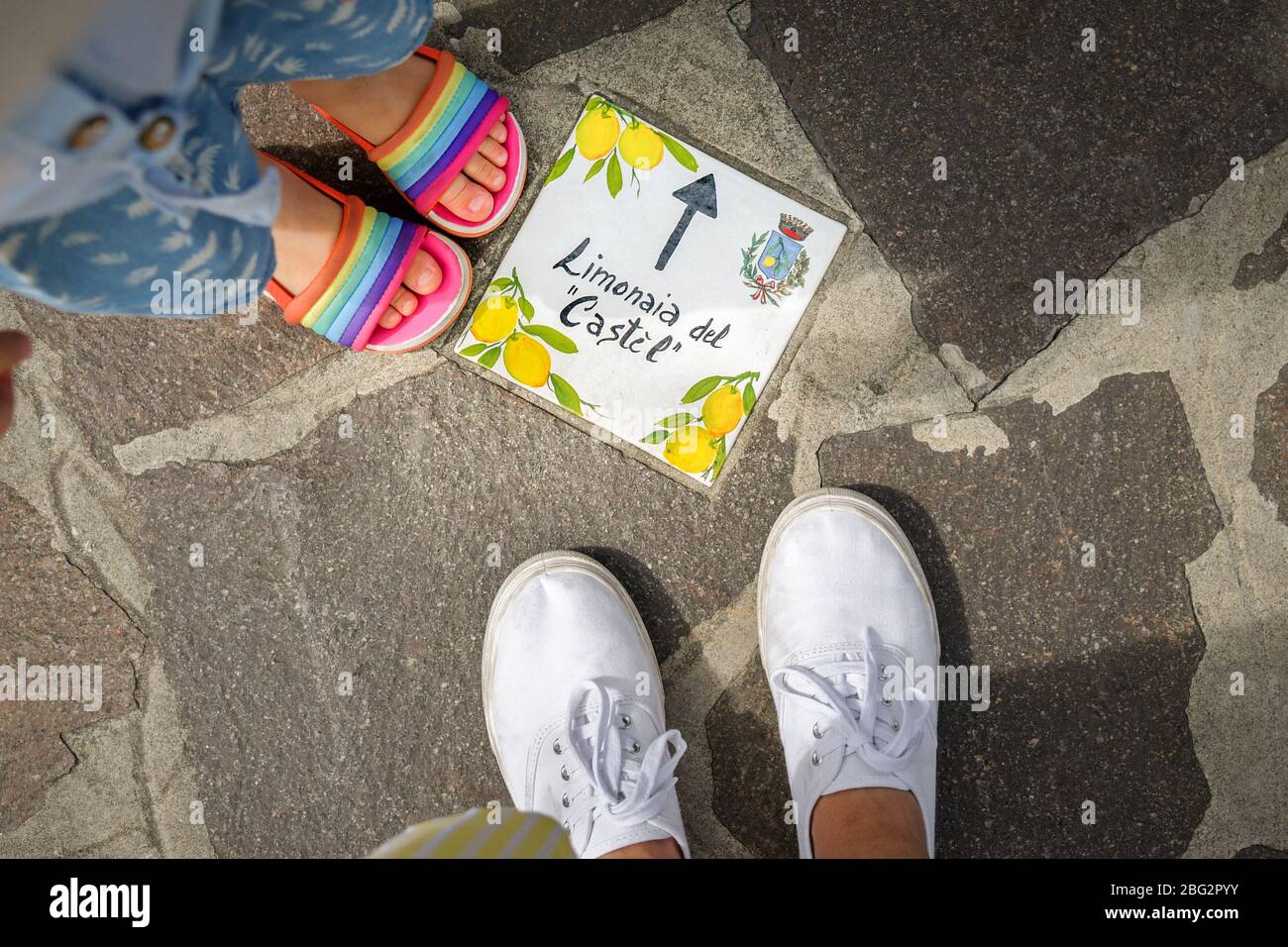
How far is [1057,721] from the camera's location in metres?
1.52

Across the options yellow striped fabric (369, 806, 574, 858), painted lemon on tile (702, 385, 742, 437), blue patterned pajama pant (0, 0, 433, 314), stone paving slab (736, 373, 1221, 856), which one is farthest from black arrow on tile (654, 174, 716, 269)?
yellow striped fabric (369, 806, 574, 858)

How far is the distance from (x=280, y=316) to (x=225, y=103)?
707 mm

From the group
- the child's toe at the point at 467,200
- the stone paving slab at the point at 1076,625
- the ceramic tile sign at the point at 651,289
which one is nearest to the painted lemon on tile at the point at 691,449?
the ceramic tile sign at the point at 651,289

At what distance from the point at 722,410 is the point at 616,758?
669 mm

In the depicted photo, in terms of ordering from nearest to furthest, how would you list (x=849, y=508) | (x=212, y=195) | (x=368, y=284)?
(x=212, y=195)
(x=368, y=284)
(x=849, y=508)

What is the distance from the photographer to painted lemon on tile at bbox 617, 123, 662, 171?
1.57 metres

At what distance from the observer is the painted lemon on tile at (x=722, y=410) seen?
156 cm

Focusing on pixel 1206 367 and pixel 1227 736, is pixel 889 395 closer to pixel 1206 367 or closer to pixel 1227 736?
pixel 1206 367

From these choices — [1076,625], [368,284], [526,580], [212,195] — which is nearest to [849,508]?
[1076,625]

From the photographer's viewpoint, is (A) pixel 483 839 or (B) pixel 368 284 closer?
(A) pixel 483 839

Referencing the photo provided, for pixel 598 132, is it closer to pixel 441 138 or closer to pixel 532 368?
pixel 441 138

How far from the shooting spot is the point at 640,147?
157cm
